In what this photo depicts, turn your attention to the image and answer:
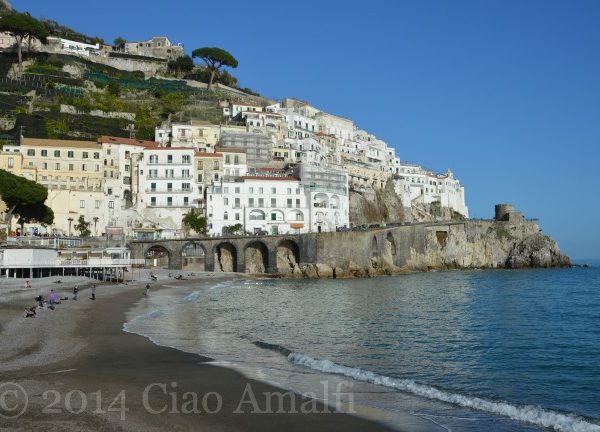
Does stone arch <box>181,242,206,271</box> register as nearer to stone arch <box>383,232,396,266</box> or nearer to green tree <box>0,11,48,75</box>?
stone arch <box>383,232,396,266</box>

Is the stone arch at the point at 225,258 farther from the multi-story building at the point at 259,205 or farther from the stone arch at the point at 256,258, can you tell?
the multi-story building at the point at 259,205

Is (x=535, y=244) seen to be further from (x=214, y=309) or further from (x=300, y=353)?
(x=300, y=353)

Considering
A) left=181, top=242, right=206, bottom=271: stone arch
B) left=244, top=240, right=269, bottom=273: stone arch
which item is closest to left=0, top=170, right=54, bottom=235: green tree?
left=181, top=242, right=206, bottom=271: stone arch

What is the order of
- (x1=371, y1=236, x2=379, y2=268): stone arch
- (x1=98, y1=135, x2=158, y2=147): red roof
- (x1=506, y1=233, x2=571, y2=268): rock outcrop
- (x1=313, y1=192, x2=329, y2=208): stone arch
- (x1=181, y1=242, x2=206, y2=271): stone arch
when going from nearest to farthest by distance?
(x1=181, y1=242, x2=206, y2=271): stone arch → (x1=371, y1=236, x2=379, y2=268): stone arch → (x1=98, y1=135, x2=158, y2=147): red roof → (x1=313, y1=192, x2=329, y2=208): stone arch → (x1=506, y1=233, x2=571, y2=268): rock outcrop

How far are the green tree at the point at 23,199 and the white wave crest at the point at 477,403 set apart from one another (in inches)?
2070

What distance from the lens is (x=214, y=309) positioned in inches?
1407

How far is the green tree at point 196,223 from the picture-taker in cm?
7731

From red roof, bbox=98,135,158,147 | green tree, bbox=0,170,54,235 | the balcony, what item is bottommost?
green tree, bbox=0,170,54,235

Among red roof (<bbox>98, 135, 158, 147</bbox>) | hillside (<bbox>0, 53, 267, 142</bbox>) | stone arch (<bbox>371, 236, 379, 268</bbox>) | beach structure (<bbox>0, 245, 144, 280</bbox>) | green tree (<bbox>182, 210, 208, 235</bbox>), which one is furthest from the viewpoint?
hillside (<bbox>0, 53, 267, 142</bbox>)

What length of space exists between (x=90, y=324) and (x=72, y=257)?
3133 centimetres

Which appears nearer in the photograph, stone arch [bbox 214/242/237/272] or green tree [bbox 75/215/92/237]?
green tree [bbox 75/215/92/237]

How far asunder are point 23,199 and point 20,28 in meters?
54.1

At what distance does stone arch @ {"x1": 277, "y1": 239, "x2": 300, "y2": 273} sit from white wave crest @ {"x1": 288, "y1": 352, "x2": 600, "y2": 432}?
57.6 metres

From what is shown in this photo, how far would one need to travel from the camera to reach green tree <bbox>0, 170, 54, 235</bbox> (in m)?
60.6
